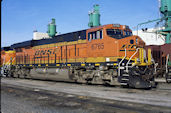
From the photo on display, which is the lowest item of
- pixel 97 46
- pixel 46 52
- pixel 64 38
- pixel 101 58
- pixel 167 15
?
pixel 101 58

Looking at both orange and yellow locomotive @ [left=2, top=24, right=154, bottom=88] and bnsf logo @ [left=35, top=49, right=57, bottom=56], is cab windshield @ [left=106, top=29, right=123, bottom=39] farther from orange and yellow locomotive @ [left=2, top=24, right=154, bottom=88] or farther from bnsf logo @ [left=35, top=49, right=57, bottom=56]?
bnsf logo @ [left=35, top=49, right=57, bottom=56]

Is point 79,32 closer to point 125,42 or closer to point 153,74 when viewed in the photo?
point 125,42

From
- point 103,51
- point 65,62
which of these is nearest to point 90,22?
point 65,62

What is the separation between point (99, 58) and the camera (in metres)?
10.6

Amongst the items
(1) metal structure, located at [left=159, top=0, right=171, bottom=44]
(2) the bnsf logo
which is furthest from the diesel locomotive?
(1) metal structure, located at [left=159, top=0, right=171, bottom=44]

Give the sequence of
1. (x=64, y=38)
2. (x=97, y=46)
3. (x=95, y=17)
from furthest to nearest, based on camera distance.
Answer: (x=95, y=17) → (x=64, y=38) → (x=97, y=46)

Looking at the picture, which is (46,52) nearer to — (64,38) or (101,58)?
(64,38)

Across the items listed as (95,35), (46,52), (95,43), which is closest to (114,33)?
(95,35)

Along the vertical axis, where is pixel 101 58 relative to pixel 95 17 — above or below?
below

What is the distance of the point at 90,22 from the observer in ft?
120

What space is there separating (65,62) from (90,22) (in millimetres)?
24823

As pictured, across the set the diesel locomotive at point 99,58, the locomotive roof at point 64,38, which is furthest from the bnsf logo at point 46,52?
the locomotive roof at point 64,38

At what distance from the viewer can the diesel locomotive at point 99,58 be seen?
30.6 ft

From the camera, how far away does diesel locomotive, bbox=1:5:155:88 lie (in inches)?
367
